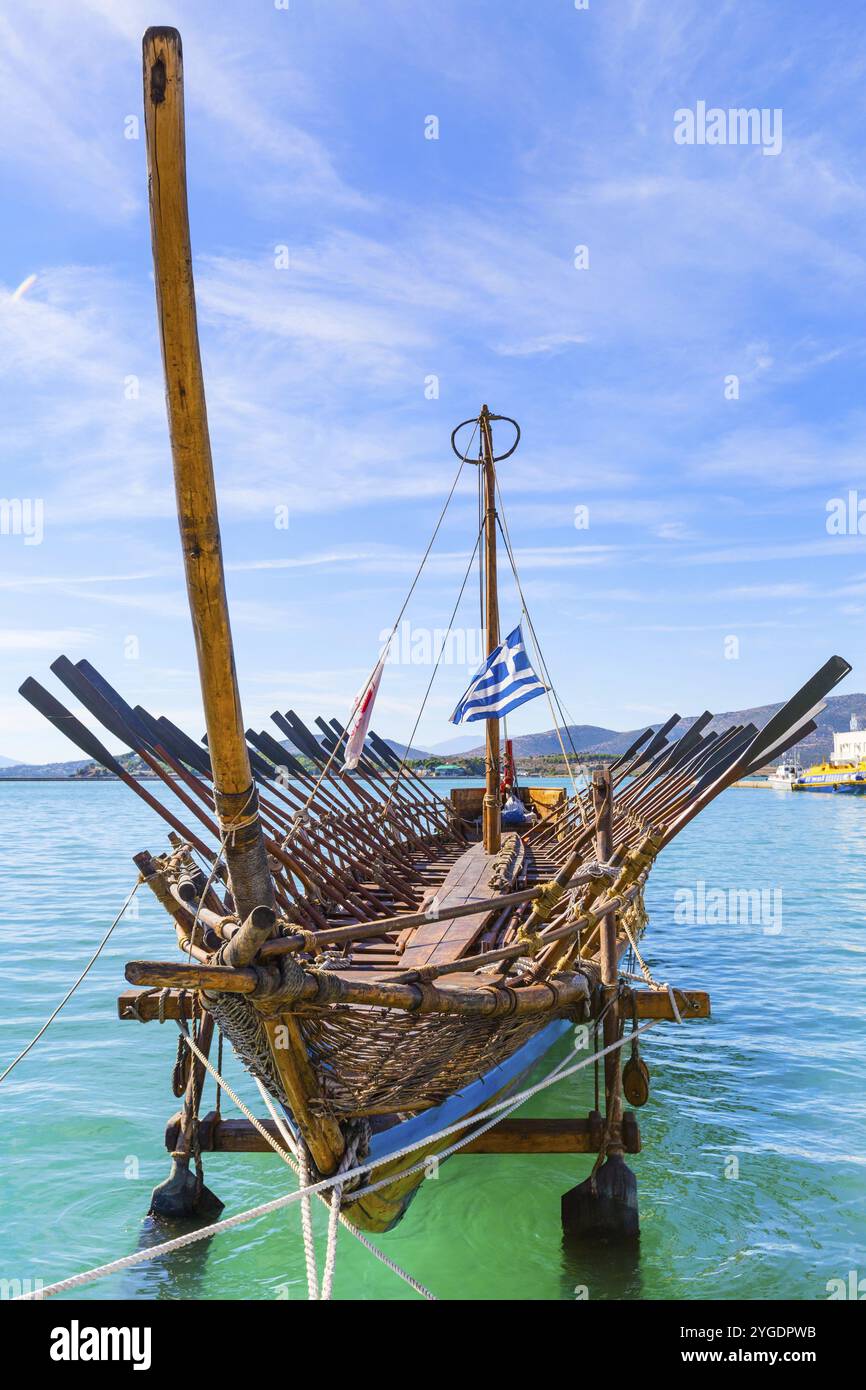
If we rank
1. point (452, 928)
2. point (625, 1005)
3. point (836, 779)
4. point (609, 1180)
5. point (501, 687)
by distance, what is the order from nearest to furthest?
point (609, 1180)
point (625, 1005)
point (452, 928)
point (501, 687)
point (836, 779)

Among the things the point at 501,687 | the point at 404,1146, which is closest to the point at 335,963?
the point at 404,1146

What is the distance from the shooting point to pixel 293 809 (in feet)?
40.6

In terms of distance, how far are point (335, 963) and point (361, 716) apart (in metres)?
4.40

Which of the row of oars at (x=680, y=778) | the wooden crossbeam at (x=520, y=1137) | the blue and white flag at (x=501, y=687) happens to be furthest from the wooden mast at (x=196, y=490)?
the blue and white flag at (x=501, y=687)

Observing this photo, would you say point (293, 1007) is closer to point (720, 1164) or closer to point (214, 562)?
point (214, 562)

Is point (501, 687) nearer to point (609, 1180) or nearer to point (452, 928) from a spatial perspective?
point (452, 928)

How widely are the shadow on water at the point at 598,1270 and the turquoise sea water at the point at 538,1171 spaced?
2cm

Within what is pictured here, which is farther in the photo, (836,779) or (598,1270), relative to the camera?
(836,779)

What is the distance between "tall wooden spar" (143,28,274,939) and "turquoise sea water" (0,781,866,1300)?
5249mm

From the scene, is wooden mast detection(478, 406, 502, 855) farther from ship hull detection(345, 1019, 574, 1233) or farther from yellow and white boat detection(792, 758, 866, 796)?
yellow and white boat detection(792, 758, 866, 796)

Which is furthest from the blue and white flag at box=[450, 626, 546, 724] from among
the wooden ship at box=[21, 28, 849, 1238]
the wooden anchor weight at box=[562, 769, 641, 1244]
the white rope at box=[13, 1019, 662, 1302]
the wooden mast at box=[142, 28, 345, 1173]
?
the wooden mast at box=[142, 28, 345, 1173]

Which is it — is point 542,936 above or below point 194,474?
below

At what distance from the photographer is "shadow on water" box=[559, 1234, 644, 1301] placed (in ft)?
23.8
